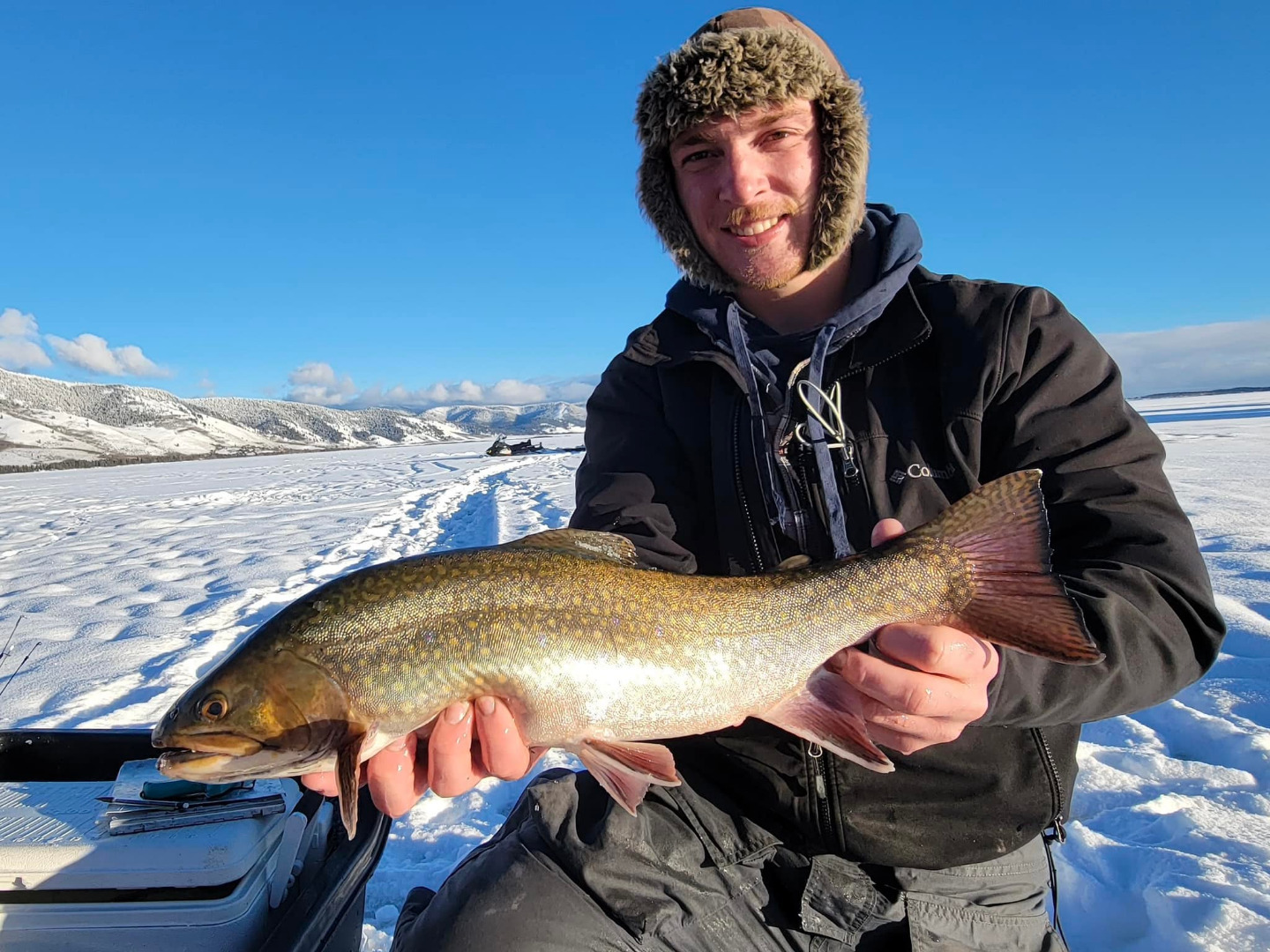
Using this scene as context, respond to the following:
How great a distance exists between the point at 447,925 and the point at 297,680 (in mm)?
815

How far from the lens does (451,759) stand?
214 centimetres

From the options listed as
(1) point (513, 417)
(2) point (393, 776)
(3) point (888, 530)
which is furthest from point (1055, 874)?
(1) point (513, 417)

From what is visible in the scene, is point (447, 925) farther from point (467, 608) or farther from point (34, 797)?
point (34, 797)

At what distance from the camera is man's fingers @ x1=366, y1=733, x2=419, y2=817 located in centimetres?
221

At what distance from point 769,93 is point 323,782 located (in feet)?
9.16

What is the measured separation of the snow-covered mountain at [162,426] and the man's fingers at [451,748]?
165ft

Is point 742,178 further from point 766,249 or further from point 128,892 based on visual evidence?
point 128,892

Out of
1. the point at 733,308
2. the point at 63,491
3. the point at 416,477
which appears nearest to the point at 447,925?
the point at 733,308

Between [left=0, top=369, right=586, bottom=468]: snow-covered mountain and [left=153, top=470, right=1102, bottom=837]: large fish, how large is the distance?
50.0m

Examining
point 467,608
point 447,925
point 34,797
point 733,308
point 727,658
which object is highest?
point 733,308

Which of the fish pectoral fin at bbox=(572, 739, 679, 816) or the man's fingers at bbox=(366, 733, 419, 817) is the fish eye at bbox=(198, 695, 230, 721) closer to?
the man's fingers at bbox=(366, 733, 419, 817)

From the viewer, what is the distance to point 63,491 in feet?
73.6

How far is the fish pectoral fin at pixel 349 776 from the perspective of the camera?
198 centimetres

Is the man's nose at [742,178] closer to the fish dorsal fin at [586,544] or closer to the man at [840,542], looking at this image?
the man at [840,542]
